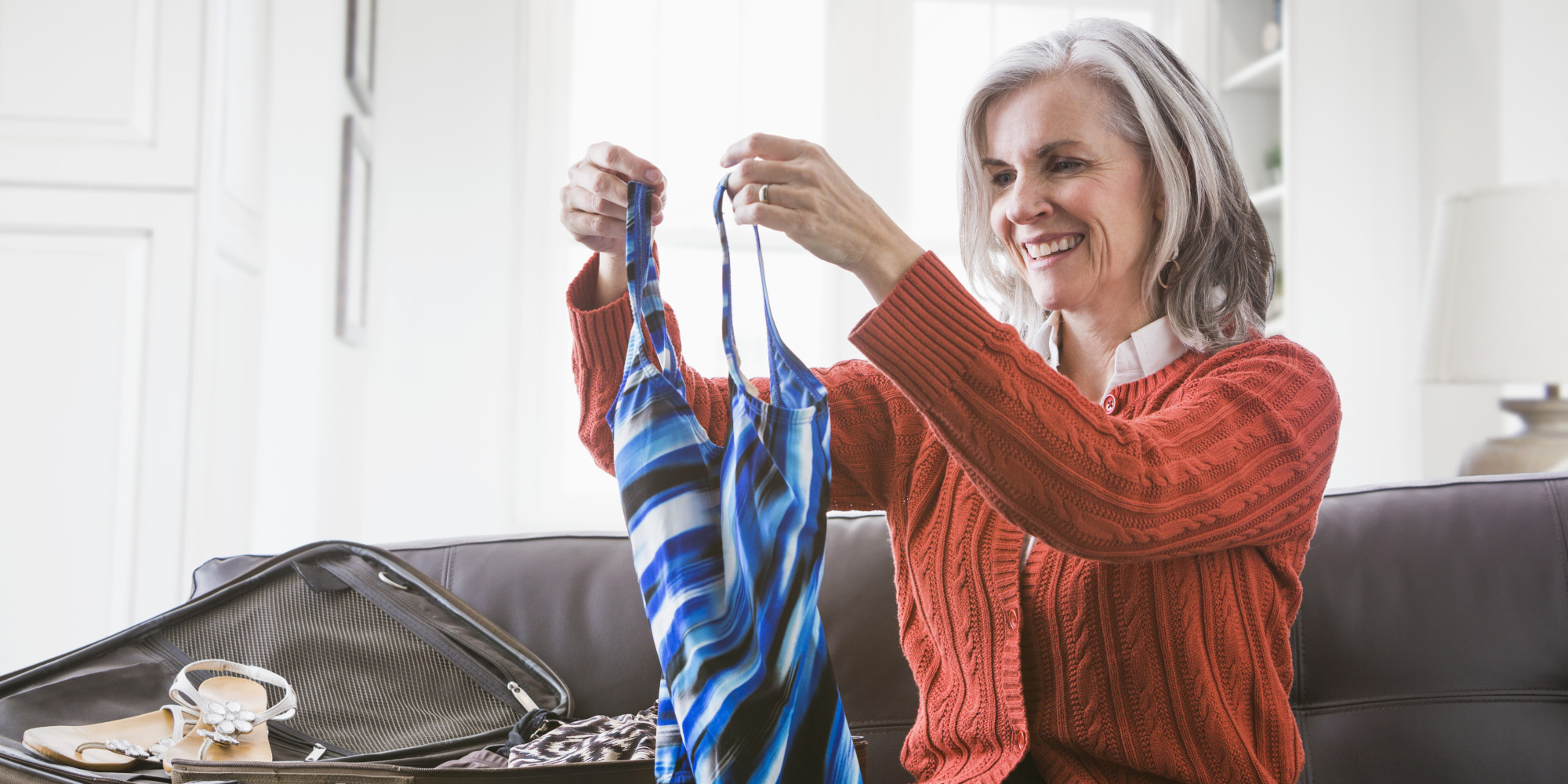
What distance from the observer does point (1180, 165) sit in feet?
3.60

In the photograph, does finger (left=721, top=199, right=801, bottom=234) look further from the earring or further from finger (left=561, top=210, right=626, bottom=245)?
the earring

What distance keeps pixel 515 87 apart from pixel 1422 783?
9.83ft

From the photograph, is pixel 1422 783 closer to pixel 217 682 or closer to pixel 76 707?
pixel 217 682

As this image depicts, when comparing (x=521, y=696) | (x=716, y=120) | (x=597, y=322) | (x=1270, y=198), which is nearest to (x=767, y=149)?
(x=597, y=322)

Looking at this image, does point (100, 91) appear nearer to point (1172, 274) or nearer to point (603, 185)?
point (603, 185)

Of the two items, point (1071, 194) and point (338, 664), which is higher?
point (1071, 194)

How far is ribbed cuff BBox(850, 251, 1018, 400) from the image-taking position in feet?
2.61

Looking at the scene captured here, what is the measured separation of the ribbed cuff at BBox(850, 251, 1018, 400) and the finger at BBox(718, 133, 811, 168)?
0.13 metres

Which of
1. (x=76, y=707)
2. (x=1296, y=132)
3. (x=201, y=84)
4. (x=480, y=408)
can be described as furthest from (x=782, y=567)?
(x=1296, y=132)

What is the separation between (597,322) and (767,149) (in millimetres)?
291

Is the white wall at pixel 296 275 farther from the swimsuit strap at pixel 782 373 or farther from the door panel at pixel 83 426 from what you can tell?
the swimsuit strap at pixel 782 373

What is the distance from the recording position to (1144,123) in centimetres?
108

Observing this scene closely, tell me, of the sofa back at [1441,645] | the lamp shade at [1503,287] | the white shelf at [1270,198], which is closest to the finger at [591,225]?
the sofa back at [1441,645]

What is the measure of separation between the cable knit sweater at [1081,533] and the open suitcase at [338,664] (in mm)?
337
